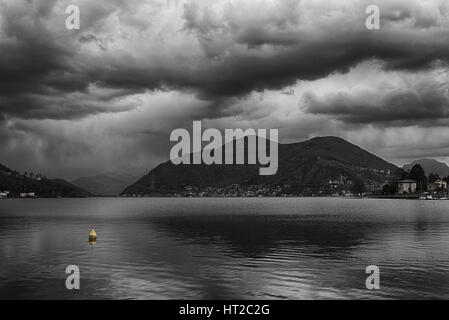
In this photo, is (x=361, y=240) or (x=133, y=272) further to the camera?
(x=361, y=240)

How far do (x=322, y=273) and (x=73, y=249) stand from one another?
130 ft

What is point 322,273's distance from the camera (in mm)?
45281

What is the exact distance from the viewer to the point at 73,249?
6681 centimetres

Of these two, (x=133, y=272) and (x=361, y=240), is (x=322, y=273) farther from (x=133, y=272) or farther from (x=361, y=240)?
(x=361, y=240)

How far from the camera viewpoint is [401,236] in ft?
274

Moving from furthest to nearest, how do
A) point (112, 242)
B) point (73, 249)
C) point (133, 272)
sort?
point (112, 242) < point (73, 249) < point (133, 272)

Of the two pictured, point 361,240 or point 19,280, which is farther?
point 361,240

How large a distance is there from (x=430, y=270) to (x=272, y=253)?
21079 mm

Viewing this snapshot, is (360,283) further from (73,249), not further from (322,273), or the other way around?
(73,249)
